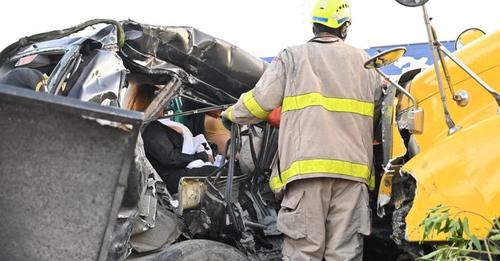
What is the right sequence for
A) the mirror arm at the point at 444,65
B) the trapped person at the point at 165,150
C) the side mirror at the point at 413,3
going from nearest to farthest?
1. the side mirror at the point at 413,3
2. the mirror arm at the point at 444,65
3. the trapped person at the point at 165,150

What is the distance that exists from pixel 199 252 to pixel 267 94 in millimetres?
1001

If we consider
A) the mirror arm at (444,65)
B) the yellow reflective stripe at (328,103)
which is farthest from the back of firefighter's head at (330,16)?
the mirror arm at (444,65)

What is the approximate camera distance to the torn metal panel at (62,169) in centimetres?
222

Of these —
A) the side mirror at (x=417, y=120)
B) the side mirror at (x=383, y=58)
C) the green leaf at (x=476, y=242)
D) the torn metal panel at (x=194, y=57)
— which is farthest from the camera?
the torn metal panel at (x=194, y=57)

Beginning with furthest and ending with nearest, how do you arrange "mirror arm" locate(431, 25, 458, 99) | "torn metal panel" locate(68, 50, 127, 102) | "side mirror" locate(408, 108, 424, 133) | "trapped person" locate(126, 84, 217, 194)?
1. "trapped person" locate(126, 84, 217, 194)
2. "torn metal panel" locate(68, 50, 127, 102)
3. "side mirror" locate(408, 108, 424, 133)
4. "mirror arm" locate(431, 25, 458, 99)

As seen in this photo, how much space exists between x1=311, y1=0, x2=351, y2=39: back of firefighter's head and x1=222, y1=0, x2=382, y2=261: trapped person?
133 mm

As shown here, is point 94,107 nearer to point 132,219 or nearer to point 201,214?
point 132,219

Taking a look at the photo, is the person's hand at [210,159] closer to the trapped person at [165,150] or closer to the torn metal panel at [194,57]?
the trapped person at [165,150]

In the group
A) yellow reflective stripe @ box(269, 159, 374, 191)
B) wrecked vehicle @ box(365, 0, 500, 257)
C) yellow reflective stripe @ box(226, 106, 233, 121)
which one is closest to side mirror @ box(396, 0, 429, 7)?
wrecked vehicle @ box(365, 0, 500, 257)

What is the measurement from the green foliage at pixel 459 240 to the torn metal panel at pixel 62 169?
1.15 m

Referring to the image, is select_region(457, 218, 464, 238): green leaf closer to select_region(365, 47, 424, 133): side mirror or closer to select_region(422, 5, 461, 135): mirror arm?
select_region(422, 5, 461, 135): mirror arm

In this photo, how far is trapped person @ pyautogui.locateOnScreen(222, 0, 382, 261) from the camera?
Result: 3457 millimetres

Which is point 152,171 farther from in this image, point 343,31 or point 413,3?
point 413,3

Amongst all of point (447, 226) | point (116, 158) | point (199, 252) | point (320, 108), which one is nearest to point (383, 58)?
point (320, 108)
